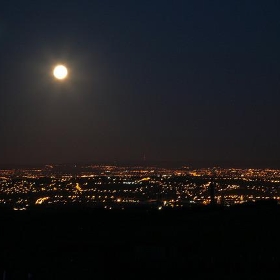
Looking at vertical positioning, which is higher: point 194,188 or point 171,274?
point 194,188

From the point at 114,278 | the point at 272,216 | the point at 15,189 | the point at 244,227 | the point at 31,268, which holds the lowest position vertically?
the point at 114,278

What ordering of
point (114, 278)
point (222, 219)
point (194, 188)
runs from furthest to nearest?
point (194, 188) < point (222, 219) < point (114, 278)

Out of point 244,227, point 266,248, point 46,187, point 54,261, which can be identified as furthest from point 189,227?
point 46,187

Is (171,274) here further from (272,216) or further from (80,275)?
(272,216)

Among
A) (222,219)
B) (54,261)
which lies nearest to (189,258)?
(54,261)

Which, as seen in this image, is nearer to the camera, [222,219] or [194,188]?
[222,219]

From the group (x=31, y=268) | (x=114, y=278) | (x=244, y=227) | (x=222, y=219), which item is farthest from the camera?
(x=222, y=219)
